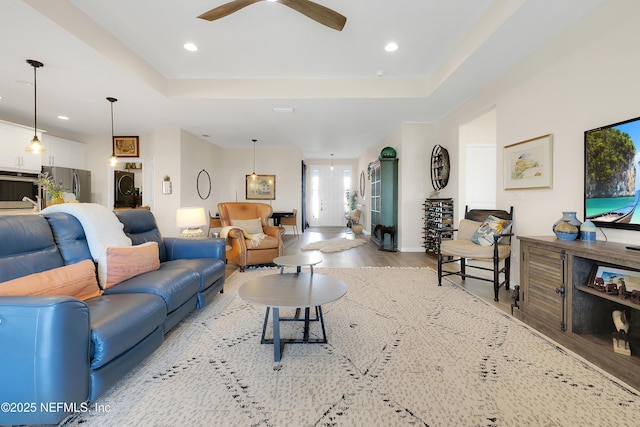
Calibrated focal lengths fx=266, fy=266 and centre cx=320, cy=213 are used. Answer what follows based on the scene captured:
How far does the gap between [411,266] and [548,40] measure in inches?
125

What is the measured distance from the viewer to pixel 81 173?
5.90 metres

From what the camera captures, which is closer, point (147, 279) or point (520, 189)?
point (147, 279)

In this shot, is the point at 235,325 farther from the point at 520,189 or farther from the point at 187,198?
the point at 187,198

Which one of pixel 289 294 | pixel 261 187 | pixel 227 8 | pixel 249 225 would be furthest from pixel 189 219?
A: pixel 261 187

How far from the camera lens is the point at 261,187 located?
324 inches

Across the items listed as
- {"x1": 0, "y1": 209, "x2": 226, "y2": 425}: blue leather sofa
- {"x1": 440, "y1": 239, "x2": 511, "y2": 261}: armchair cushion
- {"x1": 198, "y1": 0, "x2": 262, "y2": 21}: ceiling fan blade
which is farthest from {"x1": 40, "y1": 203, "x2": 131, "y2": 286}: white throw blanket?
{"x1": 440, "y1": 239, "x2": 511, "y2": 261}: armchair cushion

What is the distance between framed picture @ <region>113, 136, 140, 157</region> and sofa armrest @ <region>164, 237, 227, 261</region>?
4.48 metres

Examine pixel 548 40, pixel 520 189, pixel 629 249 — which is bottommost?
pixel 629 249

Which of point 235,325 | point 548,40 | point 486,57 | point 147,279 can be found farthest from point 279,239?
point 548,40

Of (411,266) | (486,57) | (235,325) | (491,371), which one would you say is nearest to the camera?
(491,371)

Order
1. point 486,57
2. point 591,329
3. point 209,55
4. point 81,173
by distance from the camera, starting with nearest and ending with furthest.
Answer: point 591,329 < point 486,57 < point 209,55 < point 81,173

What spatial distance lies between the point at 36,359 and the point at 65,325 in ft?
0.55

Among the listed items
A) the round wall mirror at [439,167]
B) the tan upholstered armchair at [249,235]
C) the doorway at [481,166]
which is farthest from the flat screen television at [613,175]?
the tan upholstered armchair at [249,235]

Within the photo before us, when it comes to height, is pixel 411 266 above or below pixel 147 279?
below
